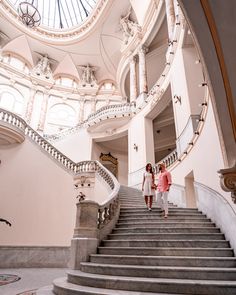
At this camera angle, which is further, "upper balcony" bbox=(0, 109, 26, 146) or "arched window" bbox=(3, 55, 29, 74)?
"arched window" bbox=(3, 55, 29, 74)

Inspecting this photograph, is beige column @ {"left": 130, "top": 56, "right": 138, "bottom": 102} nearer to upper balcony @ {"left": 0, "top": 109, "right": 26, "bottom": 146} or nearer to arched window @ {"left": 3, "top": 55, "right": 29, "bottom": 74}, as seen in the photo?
upper balcony @ {"left": 0, "top": 109, "right": 26, "bottom": 146}

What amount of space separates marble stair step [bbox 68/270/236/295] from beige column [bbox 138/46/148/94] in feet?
44.6

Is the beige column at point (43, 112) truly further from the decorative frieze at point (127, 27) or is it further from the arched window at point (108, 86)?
the decorative frieze at point (127, 27)

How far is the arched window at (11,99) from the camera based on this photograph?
62.6 ft

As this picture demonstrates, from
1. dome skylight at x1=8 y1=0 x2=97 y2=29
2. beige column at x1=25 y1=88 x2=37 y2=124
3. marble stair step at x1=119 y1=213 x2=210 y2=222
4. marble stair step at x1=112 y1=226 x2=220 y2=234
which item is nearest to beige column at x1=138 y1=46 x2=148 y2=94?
dome skylight at x1=8 y1=0 x2=97 y2=29

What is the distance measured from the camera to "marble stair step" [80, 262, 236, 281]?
128 inches

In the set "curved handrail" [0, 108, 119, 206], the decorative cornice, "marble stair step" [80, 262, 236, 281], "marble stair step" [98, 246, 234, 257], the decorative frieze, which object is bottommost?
"marble stair step" [80, 262, 236, 281]

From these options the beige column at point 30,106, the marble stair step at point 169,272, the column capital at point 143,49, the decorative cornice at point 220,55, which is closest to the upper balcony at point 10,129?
the marble stair step at point 169,272

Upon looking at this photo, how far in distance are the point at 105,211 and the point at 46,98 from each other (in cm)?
1852

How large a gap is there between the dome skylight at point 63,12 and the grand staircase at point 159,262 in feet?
77.8

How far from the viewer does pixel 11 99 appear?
19.7 metres

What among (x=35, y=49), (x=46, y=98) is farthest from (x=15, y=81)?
(x=35, y=49)

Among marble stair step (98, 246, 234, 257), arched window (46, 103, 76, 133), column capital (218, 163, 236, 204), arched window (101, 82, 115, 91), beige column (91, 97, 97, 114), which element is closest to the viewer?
column capital (218, 163, 236, 204)

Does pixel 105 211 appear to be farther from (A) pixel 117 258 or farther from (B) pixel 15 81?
(B) pixel 15 81
